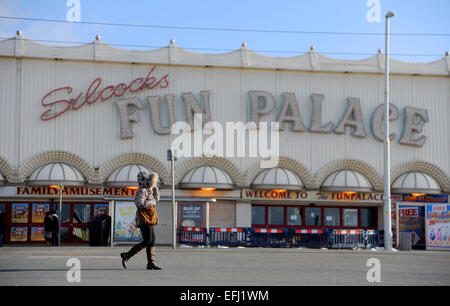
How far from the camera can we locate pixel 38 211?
33.1 meters

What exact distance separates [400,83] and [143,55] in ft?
48.8

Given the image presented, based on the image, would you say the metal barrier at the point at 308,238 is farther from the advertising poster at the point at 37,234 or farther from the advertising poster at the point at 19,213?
the advertising poster at the point at 19,213

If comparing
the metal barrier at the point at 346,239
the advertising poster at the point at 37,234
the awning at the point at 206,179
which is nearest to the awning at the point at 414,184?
the metal barrier at the point at 346,239

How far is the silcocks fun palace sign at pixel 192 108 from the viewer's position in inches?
1296

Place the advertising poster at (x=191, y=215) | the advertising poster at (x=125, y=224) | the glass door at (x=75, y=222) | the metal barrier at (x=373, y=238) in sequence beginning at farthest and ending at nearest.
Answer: the glass door at (x=75, y=222) < the metal barrier at (x=373, y=238) < the advertising poster at (x=191, y=215) < the advertising poster at (x=125, y=224)

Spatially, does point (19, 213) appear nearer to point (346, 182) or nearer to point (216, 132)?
point (216, 132)

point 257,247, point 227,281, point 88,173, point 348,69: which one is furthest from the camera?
point 348,69

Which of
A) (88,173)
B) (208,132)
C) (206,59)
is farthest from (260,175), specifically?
(88,173)

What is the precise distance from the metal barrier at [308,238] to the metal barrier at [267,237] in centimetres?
31

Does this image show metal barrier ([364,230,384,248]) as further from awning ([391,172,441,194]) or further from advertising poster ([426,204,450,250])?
awning ([391,172,441,194])

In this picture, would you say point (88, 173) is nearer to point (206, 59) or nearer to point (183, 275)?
point (206, 59)

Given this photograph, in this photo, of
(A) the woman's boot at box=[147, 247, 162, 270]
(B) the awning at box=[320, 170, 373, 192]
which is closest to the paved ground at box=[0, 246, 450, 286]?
(A) the woman's boot at box=[147, 247, 162, 270]

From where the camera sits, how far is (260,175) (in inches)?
1325

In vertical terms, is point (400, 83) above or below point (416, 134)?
above
